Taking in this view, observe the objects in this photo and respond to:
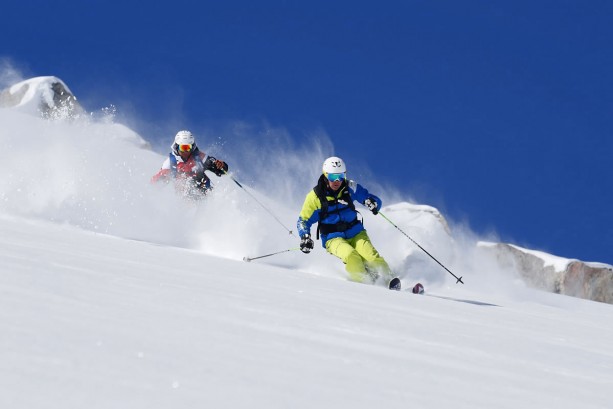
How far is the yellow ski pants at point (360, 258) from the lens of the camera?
348 inches

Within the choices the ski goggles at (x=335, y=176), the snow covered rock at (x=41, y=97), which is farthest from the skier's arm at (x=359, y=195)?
the snow covered rock at (x=41, y=97)

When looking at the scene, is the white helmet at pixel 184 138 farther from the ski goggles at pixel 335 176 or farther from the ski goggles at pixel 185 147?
the ski goggles at pixel 335 176

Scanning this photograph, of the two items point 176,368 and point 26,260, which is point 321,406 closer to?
point 176,368

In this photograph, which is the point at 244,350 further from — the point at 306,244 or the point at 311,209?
the point at 311,209

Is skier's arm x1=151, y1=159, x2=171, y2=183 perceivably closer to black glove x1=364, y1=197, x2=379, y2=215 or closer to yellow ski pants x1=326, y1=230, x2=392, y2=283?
yellow ski pants x1=326, y1=230, x2=392, y2=283

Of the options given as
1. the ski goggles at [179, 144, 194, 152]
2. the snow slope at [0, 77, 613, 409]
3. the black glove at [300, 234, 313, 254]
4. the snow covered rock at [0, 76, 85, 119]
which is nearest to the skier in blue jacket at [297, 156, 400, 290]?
the black glove at [300, 234, 313, 254]

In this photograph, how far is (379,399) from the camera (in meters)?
2.44

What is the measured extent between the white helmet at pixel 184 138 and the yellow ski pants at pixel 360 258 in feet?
12.6

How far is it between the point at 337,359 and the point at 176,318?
2.72ft

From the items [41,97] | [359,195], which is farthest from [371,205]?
[41,97]

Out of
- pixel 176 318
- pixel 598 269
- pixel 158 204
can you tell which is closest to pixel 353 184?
pixel 158 204

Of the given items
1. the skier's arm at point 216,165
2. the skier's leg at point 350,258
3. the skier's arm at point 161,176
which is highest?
the skier's arm at point 216,165

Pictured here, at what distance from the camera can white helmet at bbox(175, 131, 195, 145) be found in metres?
12.2

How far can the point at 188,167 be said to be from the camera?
482 inches
